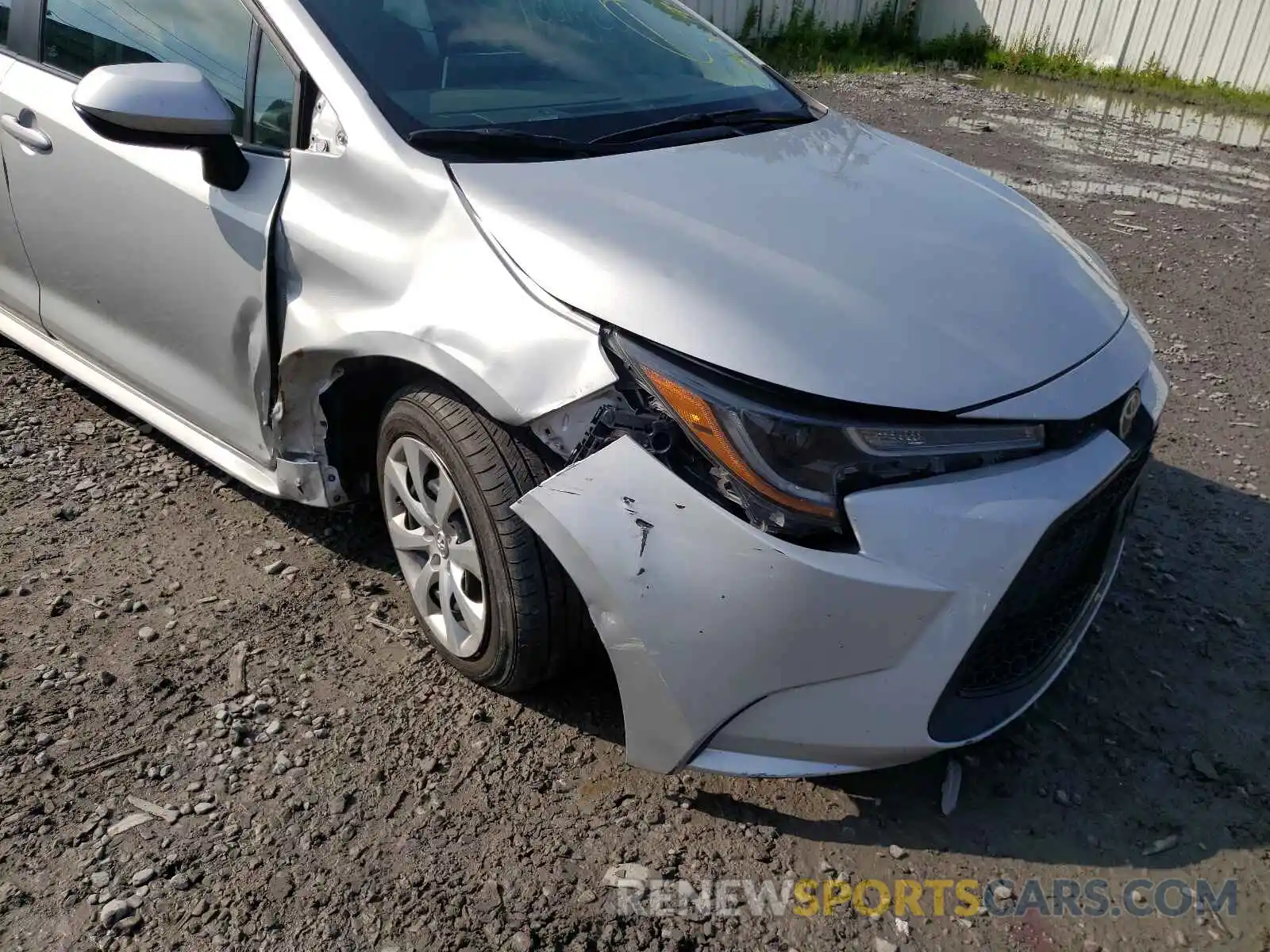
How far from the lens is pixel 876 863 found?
6.48ft

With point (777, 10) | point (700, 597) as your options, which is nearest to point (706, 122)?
point (700, 597)

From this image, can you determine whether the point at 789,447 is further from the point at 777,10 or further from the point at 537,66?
the point at 777,10

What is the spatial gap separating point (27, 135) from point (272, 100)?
41.4 inches

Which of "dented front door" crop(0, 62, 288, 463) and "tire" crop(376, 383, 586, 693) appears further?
"dented front door" crop(0, 62, 288, 463)

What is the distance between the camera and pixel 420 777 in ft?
7.00

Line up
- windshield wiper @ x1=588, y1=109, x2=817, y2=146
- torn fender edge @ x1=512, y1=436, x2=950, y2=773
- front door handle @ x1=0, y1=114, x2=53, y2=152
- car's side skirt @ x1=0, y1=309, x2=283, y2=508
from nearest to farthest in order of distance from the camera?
1. torn fender edge @ x1=512, y1=436, x2=950, y2=773
2. windshield wiper @ x1=588, y1=109, x2=817, y2=146
3. car's side skirt @ x1=0, y1=309, x2=283, y2=508
4. front door handle @ x1=0, y1=114, x2=53, y2=152

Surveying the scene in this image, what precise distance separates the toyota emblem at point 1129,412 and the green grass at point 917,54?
9.99 meters

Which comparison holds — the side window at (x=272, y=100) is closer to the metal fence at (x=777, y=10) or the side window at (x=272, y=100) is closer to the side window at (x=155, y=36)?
the side window at (x=155, y=36)

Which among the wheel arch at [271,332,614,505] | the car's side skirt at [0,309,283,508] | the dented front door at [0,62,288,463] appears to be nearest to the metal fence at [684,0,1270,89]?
the car's side skirt at [0,309,283,508]

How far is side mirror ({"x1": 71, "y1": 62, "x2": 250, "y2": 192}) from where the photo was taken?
85.0 inches

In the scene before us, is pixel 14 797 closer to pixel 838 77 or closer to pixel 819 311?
pixel 819 311

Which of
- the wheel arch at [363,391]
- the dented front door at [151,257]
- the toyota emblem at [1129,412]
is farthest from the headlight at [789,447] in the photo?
the dented front door at [151,257]

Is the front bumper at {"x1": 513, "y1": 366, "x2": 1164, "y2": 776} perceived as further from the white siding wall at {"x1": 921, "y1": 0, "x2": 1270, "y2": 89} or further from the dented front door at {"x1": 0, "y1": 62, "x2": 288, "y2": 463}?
the white siding wall at {"x1": 921, "y1": 0, "x2": 1270, "y2": 89}

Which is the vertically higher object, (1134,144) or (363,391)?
(1134,144)
